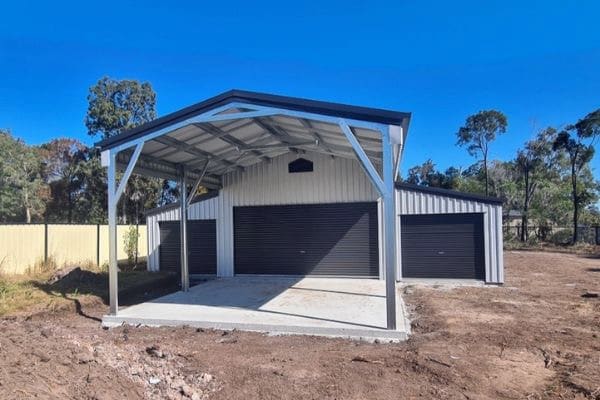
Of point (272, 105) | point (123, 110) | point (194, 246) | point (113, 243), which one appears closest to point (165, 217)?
point (194, 246)

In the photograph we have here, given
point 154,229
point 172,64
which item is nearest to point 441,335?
point 154,229

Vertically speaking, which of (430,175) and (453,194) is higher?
(430,175)

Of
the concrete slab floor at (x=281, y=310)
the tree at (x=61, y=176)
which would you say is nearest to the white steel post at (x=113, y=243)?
the concrete slab floor at (x=281, y=310)

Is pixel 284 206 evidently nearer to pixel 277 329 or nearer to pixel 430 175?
pixel 277 329

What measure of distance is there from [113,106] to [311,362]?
22409mm

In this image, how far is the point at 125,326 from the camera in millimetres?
6656

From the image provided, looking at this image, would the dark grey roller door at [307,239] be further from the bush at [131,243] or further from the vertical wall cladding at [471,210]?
the bush at [131,243]

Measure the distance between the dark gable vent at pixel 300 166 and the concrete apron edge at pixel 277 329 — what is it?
21.6 ft

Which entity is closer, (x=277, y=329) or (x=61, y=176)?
(x=277, y=329)

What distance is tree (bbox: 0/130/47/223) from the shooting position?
2721 cm

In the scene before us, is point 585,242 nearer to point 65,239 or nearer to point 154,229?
point 154,229

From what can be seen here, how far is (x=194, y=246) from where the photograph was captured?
509 inches

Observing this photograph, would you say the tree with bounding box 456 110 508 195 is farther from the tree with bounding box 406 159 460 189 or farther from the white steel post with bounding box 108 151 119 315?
the white steel post with bounding box 108 151 119 315

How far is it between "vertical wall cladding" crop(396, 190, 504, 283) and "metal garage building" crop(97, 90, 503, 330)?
0.08 ft
